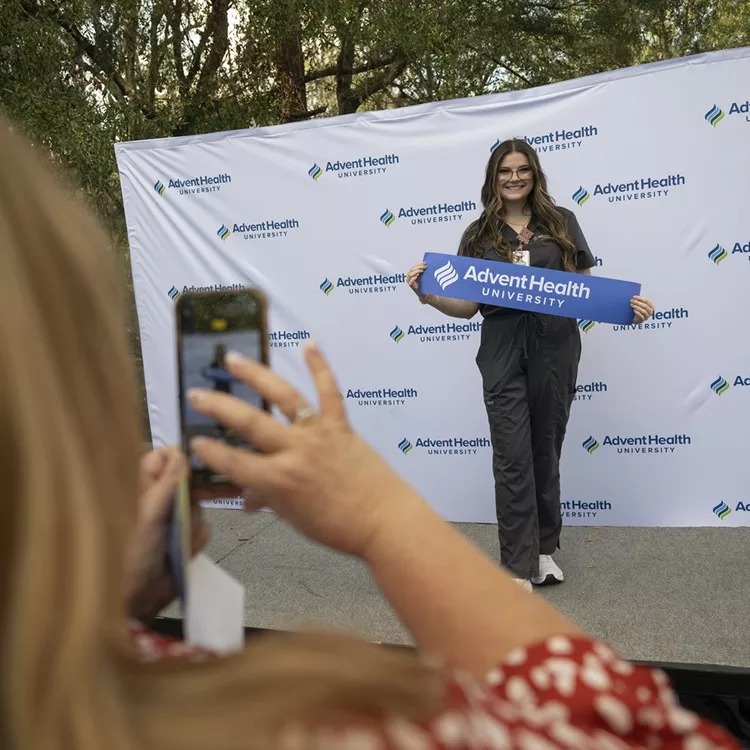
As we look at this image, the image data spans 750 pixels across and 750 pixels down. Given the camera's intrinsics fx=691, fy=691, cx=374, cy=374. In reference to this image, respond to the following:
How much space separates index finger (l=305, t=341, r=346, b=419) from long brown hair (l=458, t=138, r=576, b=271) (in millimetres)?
2372

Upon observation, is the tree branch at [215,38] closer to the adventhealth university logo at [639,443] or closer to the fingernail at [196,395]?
the adventhealth university logo at [639,443]

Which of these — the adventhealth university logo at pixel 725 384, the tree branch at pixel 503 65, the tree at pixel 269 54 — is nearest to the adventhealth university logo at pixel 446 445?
the adventhealth university logo at pixel 725 384

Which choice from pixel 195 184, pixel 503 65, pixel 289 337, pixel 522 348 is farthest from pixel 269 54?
pixel 522 348

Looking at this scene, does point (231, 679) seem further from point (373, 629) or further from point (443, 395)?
point (443, 395)

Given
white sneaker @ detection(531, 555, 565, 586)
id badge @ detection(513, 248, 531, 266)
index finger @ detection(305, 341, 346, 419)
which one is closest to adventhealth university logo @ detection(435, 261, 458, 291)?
id badge @ detection(513, 248, 531, 266)

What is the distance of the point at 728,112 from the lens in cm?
319

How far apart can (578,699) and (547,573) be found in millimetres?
2638

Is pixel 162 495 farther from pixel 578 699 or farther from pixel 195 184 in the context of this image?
pixel 195 184

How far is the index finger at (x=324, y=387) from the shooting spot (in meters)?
0.66

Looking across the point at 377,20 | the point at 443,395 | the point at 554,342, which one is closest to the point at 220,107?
the point at 377,20

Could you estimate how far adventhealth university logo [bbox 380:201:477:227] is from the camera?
3662 millimetres

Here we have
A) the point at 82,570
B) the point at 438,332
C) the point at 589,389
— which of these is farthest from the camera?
the point at 438,332

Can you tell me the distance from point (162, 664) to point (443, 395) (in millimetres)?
3484

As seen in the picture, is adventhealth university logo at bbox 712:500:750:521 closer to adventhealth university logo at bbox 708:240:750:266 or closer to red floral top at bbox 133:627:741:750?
adventhealth university logo at bbox 708:240:750:266
